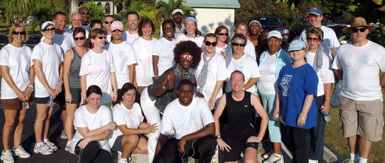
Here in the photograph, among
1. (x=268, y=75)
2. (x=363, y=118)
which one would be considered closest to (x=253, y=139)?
(x=268, y=75)

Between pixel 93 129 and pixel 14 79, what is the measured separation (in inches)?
54.1

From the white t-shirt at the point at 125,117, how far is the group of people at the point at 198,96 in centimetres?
1

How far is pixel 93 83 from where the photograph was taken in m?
5.35

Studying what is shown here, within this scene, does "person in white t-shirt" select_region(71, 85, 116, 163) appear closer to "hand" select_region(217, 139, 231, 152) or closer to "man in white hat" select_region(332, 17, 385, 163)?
"hand" select_region(217, 139, 231, 152)

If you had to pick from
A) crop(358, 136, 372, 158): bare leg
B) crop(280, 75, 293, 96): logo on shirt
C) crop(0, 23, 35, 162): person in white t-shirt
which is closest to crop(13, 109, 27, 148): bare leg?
crop(0, 23, 35, 162): person in white t-shirt

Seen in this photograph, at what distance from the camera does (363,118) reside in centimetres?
489

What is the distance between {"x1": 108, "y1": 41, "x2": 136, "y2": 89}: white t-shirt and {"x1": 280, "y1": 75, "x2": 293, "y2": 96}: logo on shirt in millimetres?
2382

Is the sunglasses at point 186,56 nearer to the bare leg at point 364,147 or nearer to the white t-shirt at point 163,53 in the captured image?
the white t-shirt at point 163,53

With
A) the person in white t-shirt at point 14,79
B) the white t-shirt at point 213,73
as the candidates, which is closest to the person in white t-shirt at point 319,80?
the white t-shirt at point 213,73

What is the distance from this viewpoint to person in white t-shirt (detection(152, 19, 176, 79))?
6223mm

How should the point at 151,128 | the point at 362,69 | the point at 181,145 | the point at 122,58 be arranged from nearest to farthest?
the point at 181,145 → the point at 362,69 → the point at 151,128 → the point at 122,58

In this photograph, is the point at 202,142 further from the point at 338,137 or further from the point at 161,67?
the point at 338,137

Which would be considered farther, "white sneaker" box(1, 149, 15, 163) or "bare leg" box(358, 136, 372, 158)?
"white sneaker" box(1, 149, 15, 163)

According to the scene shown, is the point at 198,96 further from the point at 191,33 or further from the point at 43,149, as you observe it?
the point at 43,149
